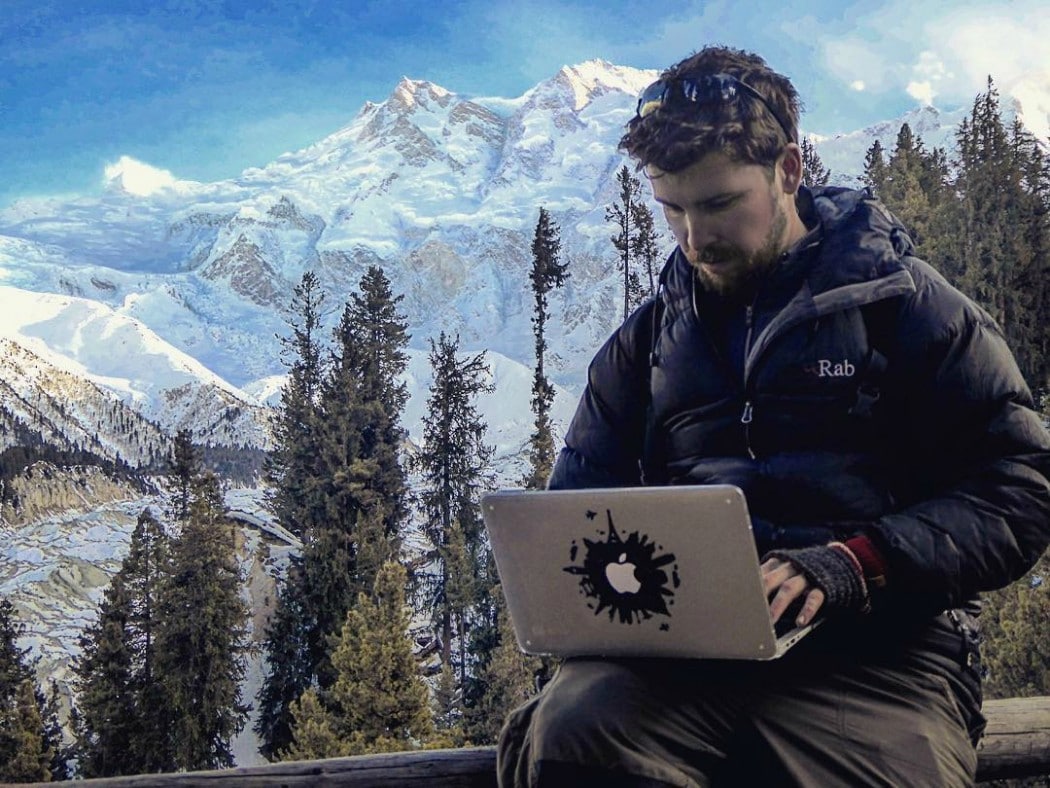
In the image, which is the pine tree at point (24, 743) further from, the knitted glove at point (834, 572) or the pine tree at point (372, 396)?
the knitted glove at point (834, 572)

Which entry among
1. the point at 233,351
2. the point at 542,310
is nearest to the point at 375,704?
the point at 542,310

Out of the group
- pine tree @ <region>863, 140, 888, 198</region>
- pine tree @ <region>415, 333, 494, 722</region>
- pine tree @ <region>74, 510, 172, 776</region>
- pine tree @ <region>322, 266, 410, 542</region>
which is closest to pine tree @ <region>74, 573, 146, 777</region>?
pine tree @ <region>74, 510, 172, 776</region>

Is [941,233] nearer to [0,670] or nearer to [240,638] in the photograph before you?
[240,638]

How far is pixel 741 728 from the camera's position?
210 centimetres

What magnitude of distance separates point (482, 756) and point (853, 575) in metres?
1.52

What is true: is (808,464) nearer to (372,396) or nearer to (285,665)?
(285,665)

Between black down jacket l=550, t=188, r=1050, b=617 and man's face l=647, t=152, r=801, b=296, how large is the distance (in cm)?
7

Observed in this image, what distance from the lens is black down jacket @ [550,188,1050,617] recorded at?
6.95 ft

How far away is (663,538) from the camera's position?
188 centimetres

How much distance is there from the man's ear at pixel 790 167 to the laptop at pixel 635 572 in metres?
1.14

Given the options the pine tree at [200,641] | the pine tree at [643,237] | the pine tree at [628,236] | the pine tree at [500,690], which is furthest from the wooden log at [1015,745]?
the pine tree at [643,237]

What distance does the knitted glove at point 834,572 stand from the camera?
2031 mm

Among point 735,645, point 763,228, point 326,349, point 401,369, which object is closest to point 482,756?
point 735,645

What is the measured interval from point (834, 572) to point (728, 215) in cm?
97
